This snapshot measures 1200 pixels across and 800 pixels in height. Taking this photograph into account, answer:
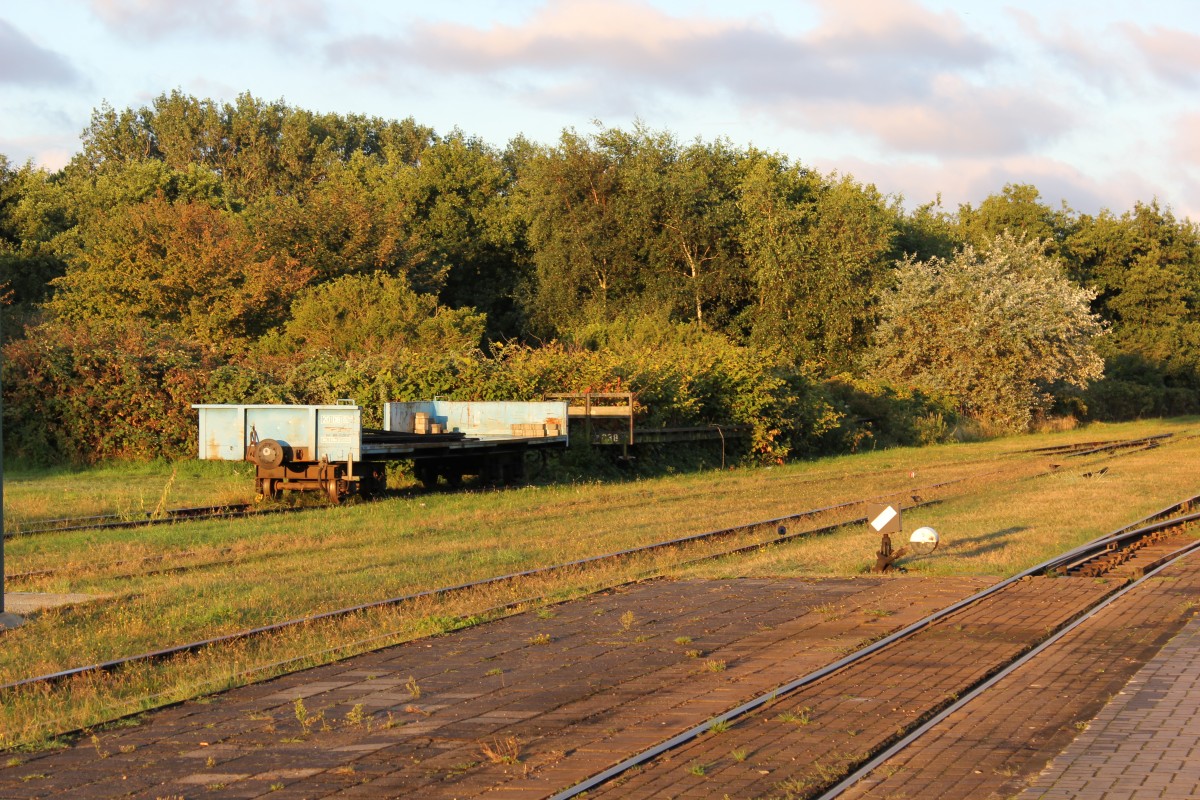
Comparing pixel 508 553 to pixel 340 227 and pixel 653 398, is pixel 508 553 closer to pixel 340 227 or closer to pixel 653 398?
pixel 653 398

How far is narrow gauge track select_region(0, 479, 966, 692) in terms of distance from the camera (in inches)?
354

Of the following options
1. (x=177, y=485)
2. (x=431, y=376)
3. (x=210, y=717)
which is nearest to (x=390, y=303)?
(x=431, y=376)

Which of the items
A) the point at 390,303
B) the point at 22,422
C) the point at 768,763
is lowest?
the point at 768,763

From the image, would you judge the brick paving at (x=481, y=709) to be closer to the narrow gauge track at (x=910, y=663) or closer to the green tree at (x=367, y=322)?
the narrow gauge track at (x=910, y=663)

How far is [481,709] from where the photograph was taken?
317 inches

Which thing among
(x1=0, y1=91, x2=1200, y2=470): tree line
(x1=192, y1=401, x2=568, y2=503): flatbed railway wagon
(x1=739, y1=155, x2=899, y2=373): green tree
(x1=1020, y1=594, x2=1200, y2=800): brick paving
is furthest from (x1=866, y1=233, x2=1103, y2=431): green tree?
(x1=1020, y1=594, x2=1200, y2=800): brick paving

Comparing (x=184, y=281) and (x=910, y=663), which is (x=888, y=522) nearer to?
(x=910, y=663)

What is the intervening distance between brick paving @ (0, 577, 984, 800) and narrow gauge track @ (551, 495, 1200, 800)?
18 cm

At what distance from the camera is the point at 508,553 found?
1552 cm

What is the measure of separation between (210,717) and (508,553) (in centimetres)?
785

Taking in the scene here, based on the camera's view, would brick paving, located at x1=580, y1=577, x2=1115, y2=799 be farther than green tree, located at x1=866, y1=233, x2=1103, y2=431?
No

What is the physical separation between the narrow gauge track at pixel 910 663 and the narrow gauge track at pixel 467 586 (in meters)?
3.92

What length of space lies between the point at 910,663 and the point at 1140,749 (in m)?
2.41

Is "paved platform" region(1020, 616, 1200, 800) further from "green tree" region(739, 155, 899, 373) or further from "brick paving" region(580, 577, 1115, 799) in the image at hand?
"green tree" region(739, 155, 899, 373)
